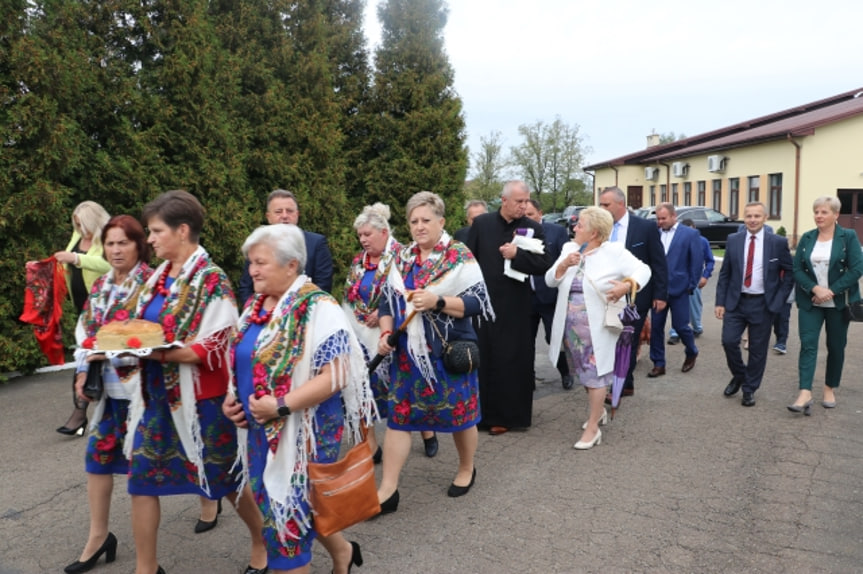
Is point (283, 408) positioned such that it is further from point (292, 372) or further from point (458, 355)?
point (458, 355)

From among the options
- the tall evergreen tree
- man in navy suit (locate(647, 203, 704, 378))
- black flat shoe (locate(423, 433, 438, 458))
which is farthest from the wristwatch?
the tall evergreen tree

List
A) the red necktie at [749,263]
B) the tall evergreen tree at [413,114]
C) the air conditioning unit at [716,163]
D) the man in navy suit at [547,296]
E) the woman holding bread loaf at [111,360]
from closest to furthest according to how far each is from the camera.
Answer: the woman holding bread loaf at [111,360], the red necktie at [749,263], the man in navy suit at [547,296], the tall evergreen tree at [413,114], the air conditioning unit at [716,163]

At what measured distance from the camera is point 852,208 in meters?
27.6

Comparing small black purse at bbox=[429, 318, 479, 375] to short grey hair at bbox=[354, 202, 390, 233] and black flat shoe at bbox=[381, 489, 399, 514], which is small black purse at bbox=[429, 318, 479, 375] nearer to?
black flat shoe at bbox=[381, 489, 399, 514]

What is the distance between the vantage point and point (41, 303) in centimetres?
578

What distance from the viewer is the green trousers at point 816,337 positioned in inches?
240

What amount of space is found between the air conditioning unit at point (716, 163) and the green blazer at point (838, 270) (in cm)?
2869

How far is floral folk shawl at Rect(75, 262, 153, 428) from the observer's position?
3100mm

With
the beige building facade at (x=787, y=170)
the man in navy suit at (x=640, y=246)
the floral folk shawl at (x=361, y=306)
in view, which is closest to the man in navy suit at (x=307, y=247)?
the floral folk shawl at (x=361, y=306)

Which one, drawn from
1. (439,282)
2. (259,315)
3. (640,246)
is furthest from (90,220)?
(640,246)

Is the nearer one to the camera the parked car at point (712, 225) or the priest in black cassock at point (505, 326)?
the priest in black cassock at point (505, 326)

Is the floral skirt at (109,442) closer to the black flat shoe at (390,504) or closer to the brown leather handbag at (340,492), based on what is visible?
the brown leather handbag at (340,492)

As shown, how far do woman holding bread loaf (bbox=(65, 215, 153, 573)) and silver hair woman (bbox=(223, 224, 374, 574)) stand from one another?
69 centimetres

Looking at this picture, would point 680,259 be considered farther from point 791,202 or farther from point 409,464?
point 791,202
